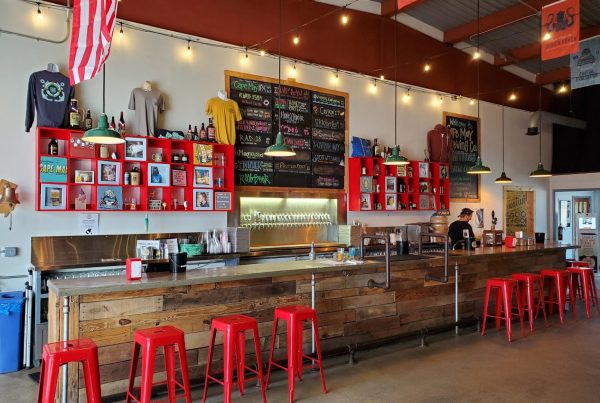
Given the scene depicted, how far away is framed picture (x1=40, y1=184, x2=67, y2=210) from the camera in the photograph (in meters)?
4.99

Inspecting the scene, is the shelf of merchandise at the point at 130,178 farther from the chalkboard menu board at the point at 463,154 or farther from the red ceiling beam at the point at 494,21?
the chalkboard menu board at the point at 463,154

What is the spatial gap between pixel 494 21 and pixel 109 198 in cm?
669

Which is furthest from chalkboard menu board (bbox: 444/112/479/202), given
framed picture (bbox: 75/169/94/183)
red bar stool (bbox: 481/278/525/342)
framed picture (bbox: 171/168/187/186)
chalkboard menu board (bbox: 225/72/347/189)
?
framed picture (bbox: 75/169/94/183)

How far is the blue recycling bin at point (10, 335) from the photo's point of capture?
4.43m

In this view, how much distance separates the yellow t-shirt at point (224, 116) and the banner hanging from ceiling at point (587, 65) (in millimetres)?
5140

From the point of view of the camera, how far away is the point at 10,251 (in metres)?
4.96

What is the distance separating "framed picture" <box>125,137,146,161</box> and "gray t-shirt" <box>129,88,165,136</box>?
14 centimetres

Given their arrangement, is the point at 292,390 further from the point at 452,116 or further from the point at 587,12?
the point at 587,12

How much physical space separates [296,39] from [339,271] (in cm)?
402

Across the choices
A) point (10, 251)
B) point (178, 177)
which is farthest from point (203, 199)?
point (10, 251)

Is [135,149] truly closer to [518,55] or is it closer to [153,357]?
[153,357]

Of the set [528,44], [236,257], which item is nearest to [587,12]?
[528,44]

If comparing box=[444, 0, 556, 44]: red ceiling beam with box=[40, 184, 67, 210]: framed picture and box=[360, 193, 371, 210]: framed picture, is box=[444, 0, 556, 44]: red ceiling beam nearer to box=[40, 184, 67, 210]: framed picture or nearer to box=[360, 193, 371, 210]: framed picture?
box=[360, 193, 371, 210]: framed picture

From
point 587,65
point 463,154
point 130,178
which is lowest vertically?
point 130,178
